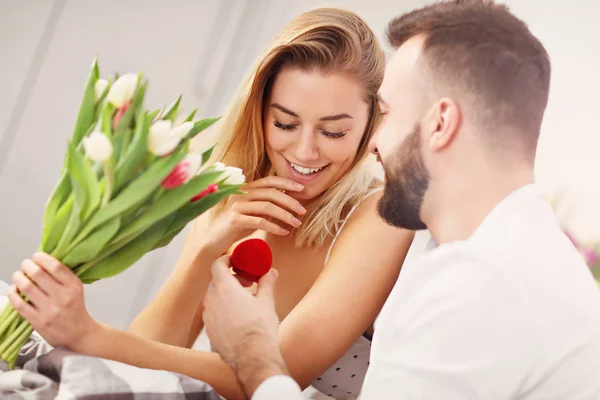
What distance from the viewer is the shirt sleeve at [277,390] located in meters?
0.97

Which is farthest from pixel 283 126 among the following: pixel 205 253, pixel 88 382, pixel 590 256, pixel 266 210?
pixel 590 256

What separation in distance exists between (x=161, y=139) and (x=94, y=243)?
0.16m

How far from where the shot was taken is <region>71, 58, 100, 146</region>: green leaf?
90cm

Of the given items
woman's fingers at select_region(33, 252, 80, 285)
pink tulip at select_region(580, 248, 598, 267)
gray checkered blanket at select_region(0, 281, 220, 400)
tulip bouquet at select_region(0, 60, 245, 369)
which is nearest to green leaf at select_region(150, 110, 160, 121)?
tulip bouquet at select_region(0, 60, 245, 369)

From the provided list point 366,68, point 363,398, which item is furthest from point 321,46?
point 363,398

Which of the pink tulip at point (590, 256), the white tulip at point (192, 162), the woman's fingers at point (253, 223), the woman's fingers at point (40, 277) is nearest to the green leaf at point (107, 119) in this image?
the white tulip at point (192, 162)

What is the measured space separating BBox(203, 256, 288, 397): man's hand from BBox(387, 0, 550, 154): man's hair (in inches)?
17.8

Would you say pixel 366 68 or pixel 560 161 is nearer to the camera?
pixel 366 68

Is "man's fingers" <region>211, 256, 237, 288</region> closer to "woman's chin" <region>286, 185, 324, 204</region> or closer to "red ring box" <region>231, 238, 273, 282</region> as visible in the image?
"red ring box" <region>231, 238, 273, 282</region>

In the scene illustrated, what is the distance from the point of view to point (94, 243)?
2.90ft

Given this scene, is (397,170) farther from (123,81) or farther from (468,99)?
(123,81)

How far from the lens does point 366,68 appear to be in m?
1.50

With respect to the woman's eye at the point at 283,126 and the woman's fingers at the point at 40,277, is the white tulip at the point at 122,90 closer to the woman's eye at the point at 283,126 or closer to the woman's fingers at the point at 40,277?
the woman's fingers at the point at 40,277

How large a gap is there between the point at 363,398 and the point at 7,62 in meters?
2.10
